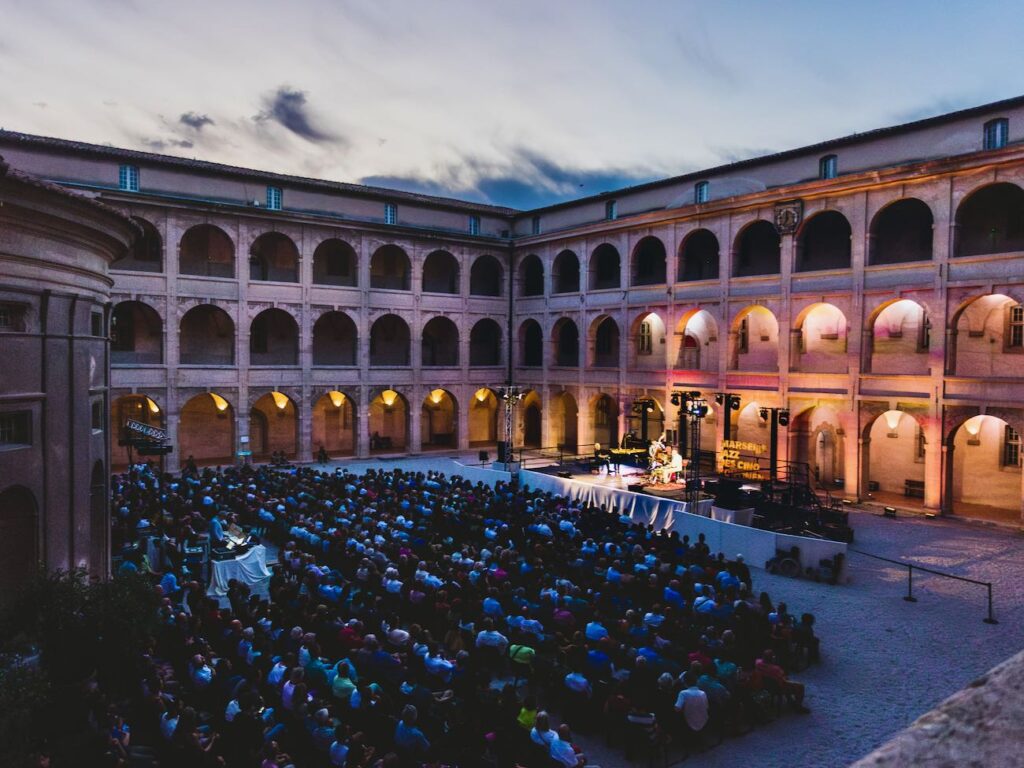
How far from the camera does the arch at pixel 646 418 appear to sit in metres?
38.5

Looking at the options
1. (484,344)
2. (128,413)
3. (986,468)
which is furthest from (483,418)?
(986,468)

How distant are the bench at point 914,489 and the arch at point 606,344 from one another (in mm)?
18470

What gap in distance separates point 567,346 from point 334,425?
17578 mm

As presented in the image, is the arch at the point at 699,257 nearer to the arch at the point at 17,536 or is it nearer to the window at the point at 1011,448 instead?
the window at the point at 1011,448

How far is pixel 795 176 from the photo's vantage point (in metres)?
33.8

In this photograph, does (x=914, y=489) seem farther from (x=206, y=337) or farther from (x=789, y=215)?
(x=206, y=337)

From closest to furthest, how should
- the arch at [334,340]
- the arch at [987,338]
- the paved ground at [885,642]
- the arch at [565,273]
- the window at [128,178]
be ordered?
the paved ground at [885,642] → the arch at [987,338] → the window at [128,178] → the arch at [334,340] → the arch at [565,273]

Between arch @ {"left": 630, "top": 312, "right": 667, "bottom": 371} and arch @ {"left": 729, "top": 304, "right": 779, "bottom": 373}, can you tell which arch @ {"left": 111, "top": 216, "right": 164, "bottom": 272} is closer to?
arch @ {"left": 630, "top": 312, "right": 667, "bottom": 371}

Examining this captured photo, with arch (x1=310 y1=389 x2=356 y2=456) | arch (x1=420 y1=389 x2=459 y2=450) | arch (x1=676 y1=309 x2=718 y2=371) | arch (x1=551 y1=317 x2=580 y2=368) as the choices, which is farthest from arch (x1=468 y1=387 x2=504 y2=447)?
arch (x1=676 y1=309 x2=718 y2=371)

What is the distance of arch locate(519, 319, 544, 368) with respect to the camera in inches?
1906

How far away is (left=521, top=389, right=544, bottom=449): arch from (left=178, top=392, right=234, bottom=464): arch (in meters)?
20.6

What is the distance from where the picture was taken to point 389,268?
46375 mm

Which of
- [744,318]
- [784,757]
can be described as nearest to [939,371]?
[744,318]

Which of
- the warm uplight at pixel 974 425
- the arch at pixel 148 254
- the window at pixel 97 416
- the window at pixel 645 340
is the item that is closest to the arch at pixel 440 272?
the window at pixel 645 340
